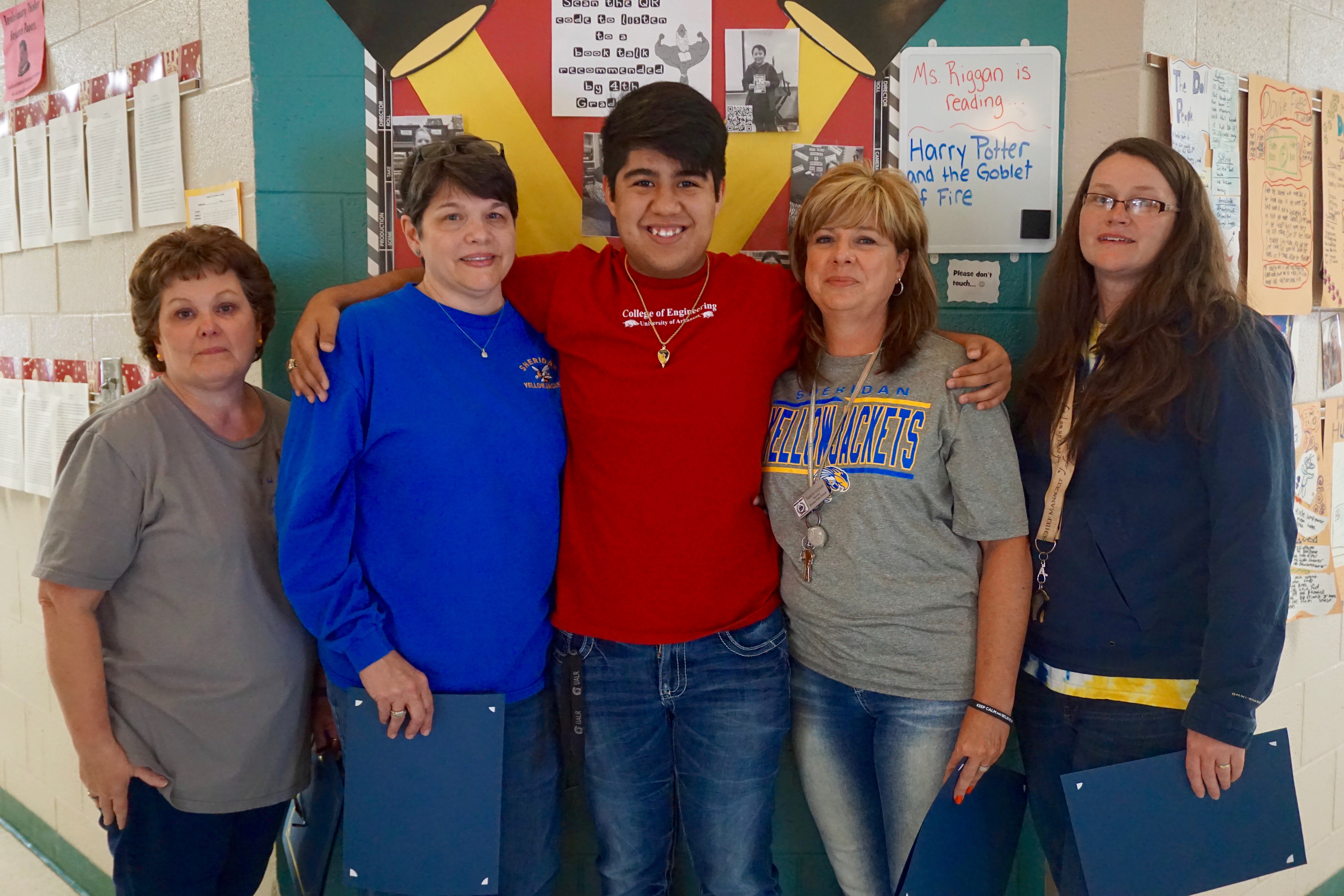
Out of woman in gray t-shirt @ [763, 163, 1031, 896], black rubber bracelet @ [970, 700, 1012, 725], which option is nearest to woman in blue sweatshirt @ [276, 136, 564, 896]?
woman in gray t-shirt @ [763, 163, 1031, 896]

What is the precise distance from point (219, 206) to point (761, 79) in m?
1.35

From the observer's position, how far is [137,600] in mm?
1508

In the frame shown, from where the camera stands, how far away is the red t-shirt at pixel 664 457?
151 centimetres

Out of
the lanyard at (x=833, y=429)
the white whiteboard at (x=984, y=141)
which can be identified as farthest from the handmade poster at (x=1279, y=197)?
the lanyard at (x=833, y=429)

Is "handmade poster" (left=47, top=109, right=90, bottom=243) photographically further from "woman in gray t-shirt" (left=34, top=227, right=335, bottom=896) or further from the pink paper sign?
"woman in gray t-shirt" (left=34, top=227, right=335, bottom=896)

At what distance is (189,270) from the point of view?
157 cm

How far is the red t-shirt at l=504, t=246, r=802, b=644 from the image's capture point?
4.97ft

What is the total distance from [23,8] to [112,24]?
0.64 m

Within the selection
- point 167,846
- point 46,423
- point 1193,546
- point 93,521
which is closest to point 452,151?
point 93,521

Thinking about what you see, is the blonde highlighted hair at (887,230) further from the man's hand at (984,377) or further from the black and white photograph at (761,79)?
the black and white photograph at (761,79)

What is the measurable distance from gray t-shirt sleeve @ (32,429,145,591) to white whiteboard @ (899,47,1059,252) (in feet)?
5.77

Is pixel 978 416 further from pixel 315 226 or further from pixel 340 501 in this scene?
pixel 315 226

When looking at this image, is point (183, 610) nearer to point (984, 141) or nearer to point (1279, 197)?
point (984, 141)

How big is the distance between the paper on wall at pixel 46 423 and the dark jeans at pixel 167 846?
1.43 m
